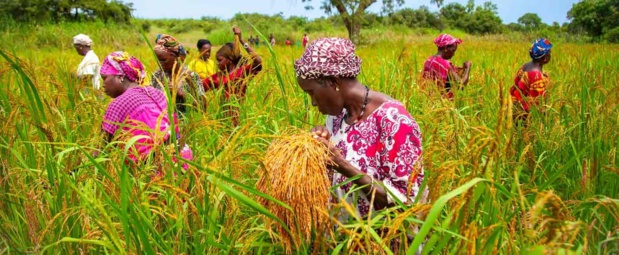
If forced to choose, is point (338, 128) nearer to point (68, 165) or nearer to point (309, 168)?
point (309, 168)

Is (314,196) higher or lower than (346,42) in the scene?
lower

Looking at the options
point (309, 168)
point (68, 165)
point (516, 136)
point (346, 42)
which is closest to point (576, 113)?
point (516, 136)

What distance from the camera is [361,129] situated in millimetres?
1558

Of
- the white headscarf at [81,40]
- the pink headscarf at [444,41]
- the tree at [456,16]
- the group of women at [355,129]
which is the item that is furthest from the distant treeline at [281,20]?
the group of women at [355,129]

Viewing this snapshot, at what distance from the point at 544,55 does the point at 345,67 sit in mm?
2666

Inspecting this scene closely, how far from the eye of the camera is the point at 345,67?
153cm

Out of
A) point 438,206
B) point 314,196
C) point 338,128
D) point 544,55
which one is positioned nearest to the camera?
point 438,206

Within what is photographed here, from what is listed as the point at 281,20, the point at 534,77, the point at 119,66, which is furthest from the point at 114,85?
the point at 281,20

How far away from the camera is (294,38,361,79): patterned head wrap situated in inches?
59.2

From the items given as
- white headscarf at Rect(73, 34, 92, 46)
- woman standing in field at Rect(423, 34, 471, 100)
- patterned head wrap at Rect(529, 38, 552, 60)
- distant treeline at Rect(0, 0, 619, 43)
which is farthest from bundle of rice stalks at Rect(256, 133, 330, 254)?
distant treeline at Rect(0, 0, 619, 43)

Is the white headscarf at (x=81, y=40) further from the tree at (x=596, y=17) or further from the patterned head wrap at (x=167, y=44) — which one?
the tree at (x=596, y=17)

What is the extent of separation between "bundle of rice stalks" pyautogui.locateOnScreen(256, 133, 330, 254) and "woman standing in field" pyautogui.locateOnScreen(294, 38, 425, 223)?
0.17 meters

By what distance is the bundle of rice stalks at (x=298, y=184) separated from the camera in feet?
3.70

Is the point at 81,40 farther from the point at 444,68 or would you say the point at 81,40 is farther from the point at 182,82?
the point at 444,68
